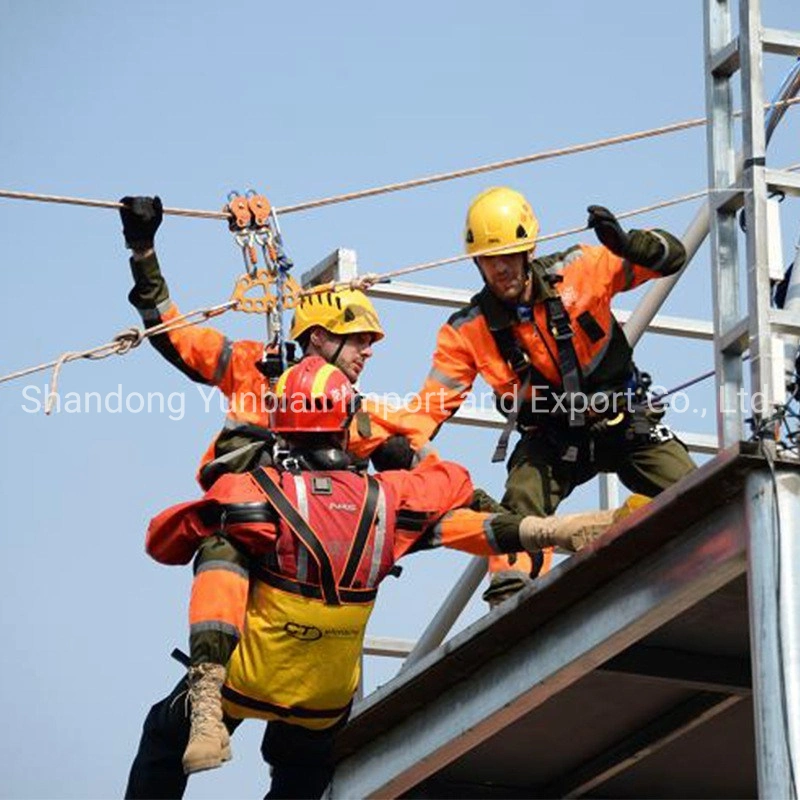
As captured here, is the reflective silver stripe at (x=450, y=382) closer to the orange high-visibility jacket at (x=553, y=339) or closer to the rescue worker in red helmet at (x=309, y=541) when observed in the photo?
the orange high-visibility jacket at (x=553, y=339)

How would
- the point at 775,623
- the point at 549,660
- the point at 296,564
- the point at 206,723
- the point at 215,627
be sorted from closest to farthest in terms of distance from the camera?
the point at 775,623 → the point at 206,723 → the point at 215,627 → the point at 296,564 → the point at 549,660

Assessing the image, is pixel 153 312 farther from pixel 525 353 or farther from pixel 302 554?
pixel 302 554

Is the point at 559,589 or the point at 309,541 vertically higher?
the point at 309,541

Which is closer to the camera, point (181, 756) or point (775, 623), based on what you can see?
point (775, 623)

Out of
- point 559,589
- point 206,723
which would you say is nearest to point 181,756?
point 206,723

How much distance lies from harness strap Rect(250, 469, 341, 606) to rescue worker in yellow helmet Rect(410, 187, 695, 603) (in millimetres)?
1725

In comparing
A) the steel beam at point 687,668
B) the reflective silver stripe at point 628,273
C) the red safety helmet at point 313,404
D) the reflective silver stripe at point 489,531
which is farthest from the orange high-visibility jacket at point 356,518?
the reflective silver stripe at point 628,273

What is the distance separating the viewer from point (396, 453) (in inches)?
412

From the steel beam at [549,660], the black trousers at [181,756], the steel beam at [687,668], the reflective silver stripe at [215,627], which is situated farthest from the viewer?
the steel beam at [687,668]

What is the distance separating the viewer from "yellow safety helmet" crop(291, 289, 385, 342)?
35.0 feet

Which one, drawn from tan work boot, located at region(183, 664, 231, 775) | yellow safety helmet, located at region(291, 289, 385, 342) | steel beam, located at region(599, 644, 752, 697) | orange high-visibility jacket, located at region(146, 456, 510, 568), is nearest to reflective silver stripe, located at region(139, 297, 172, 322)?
yellow safety helmet, located at region(291, 289, 385, 342)

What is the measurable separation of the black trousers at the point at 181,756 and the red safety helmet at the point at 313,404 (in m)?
1.09

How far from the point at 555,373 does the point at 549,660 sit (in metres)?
1.55

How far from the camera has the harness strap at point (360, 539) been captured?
345 inches
